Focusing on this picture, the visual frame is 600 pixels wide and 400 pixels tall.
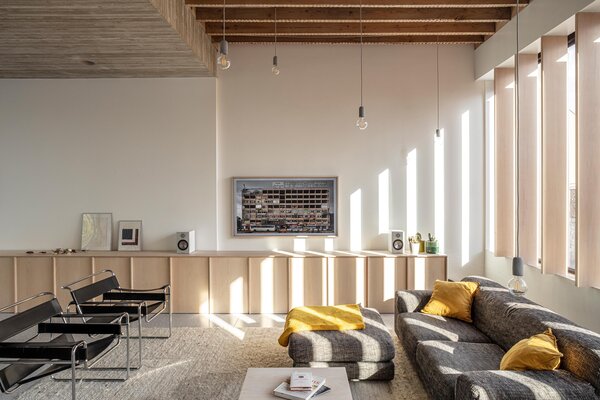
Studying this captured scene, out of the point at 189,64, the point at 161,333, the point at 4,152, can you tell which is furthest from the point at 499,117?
the point at 4,152

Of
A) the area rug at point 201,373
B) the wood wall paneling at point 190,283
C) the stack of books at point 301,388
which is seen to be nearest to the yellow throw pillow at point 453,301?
the area rug at point 201,373

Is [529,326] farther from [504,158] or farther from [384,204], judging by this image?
[384,204]

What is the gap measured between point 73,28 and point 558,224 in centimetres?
506

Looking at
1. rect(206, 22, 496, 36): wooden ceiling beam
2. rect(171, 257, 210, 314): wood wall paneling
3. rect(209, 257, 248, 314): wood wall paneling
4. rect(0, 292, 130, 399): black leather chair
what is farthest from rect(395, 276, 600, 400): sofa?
rect(206, 22, 496, 36): wooden ceiling beam

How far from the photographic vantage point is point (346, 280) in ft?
20.9

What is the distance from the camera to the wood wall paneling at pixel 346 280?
636 centimetres

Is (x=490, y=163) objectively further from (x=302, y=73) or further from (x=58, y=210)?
(x=58, y=210)

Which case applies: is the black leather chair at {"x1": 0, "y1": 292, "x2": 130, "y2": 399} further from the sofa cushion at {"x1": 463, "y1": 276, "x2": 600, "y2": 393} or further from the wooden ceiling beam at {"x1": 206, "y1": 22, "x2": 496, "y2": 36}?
the wooden ceiling beam at {"x1": 206, "y1": 22, "x2": 496, "y2": 36}

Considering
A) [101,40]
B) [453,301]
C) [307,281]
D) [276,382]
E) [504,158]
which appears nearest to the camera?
[276,382]

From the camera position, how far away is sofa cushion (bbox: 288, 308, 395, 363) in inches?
158

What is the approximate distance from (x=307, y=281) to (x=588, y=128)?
3.59 metres

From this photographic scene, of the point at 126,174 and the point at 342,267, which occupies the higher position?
the point at 126,174

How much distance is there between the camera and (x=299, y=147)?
691 cm

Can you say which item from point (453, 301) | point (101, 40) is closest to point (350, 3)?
point (101, 40)
